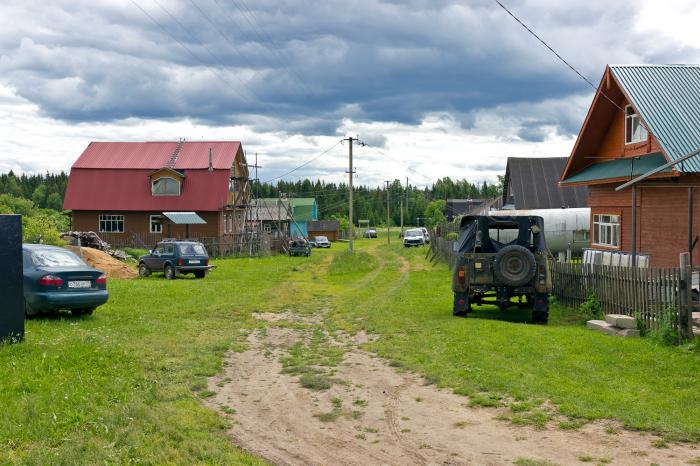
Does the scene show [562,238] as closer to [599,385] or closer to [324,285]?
[324,285]

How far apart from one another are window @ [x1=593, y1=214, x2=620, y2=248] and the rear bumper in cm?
1827

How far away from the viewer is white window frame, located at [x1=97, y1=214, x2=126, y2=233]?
52.7 metres

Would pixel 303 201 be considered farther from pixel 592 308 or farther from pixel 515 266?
pixel 515 266

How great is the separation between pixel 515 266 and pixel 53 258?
10.1m

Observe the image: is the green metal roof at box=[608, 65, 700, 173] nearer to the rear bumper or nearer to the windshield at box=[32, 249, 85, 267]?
the rear bumper

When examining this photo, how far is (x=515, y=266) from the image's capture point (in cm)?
1534

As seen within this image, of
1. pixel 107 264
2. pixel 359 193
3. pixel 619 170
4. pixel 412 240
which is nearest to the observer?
pixel 619 170

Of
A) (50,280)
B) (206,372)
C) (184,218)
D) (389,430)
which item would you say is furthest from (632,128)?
(184,218)

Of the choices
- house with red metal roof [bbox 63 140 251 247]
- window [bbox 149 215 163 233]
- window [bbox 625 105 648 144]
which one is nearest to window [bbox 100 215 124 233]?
house with red metal roof [bbox 63 140 251 247]

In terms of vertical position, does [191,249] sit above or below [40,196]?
below

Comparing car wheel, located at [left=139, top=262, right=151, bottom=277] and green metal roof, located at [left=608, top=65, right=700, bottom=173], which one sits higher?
green metal roof, located at [left=608, top=65, right=700, bottom=173]

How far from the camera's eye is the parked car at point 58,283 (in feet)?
43.7

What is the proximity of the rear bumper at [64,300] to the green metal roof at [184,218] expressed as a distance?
1273 inches

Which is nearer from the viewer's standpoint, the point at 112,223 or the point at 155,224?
the point at 155,224
